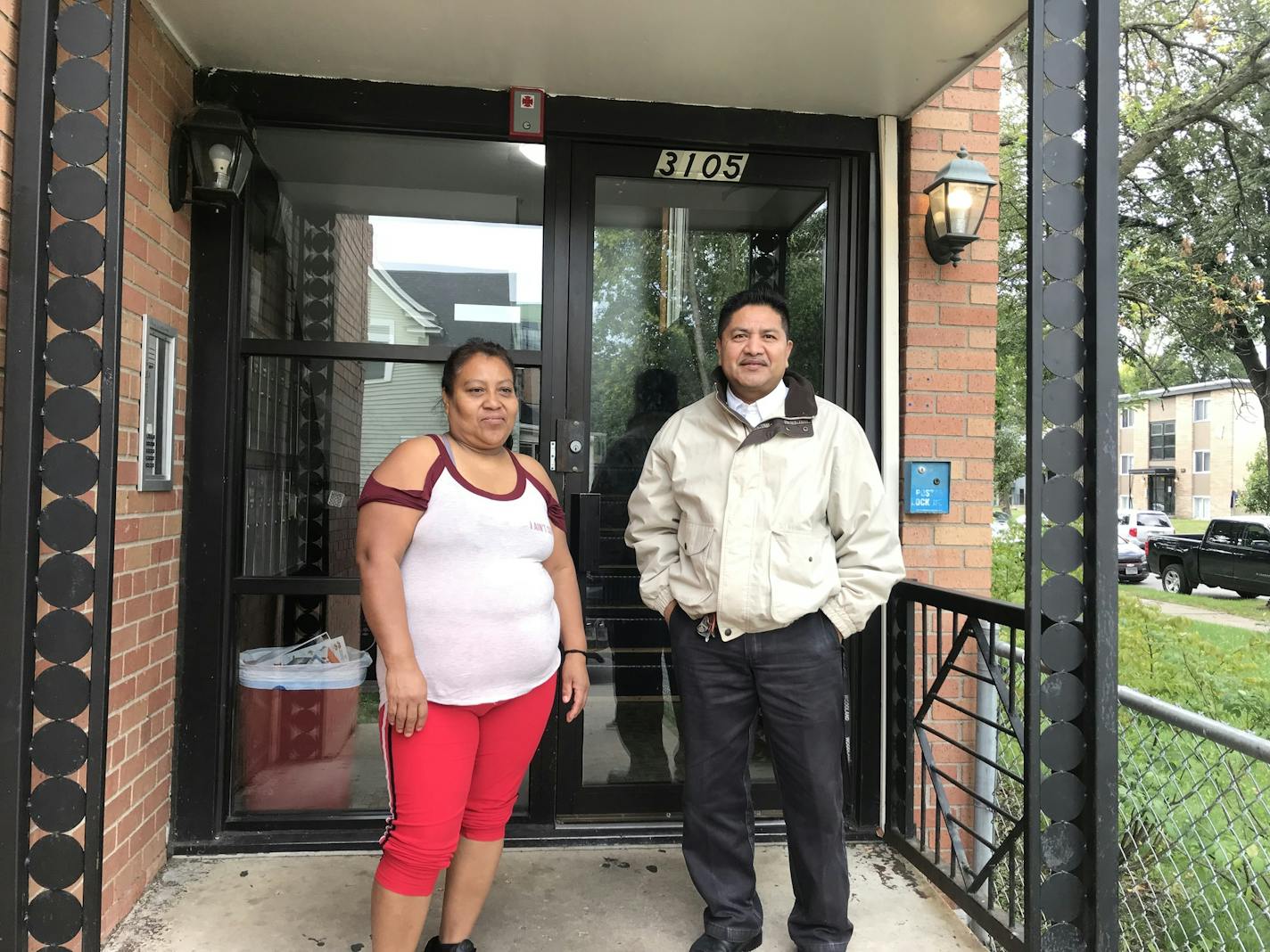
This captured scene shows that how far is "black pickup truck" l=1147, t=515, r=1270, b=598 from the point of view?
45.3 feet

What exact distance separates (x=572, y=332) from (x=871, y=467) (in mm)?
1235

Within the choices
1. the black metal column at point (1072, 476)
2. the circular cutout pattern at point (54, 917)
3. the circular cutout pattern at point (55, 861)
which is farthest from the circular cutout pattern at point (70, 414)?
the black metal column at point (1072, 476)

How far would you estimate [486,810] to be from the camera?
2.20m

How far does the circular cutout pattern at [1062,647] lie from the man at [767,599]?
408mm

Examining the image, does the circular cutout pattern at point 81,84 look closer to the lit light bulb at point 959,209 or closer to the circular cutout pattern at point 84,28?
the circular cutout pattern at point 84,28

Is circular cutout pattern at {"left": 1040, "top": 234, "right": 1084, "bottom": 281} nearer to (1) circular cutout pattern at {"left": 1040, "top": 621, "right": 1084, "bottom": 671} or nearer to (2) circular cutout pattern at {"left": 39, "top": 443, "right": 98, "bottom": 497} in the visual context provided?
(1) circular cutout pattern at {"left": 1040, "top": 621, "right": 1084, "bottom": 671}

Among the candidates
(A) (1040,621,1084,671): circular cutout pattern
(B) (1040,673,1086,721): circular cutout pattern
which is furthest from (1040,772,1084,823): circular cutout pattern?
(A) (1040,621,1084,671): circular cutout pattern

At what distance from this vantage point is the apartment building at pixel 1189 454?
3688cm

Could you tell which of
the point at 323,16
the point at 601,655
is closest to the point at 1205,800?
the point at 601,655

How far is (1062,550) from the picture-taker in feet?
6.70

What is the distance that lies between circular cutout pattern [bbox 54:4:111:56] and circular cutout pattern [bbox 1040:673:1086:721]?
2.44 meters

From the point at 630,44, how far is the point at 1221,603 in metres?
15.2

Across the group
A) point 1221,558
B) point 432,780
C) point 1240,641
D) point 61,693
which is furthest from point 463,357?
point 1221,558

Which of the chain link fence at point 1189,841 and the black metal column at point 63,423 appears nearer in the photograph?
the black metal column at point 63,423
